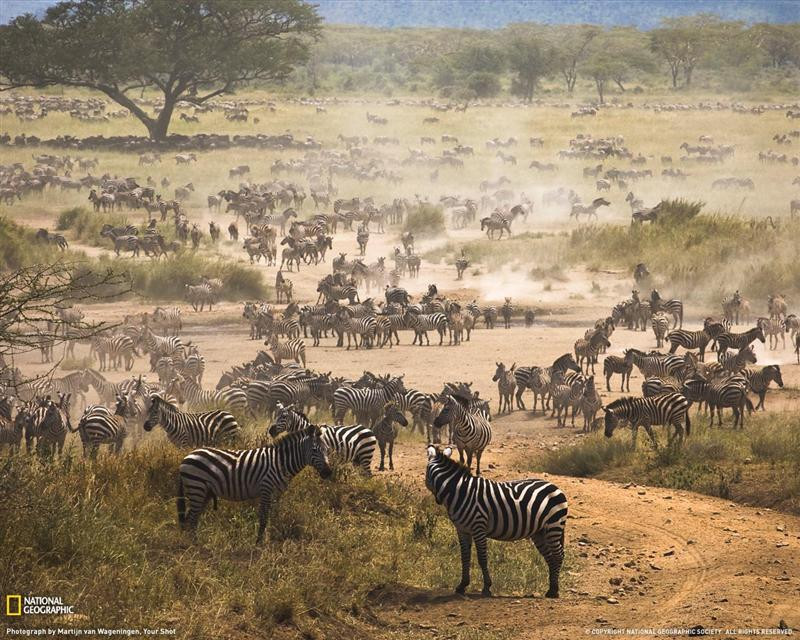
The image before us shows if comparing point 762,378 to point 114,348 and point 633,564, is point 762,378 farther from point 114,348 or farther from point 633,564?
point 114,348

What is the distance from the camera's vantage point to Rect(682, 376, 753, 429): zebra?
18641mm

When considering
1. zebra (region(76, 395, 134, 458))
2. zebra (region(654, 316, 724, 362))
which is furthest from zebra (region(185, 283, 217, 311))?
zebra (region(76, 395, 134, 458))

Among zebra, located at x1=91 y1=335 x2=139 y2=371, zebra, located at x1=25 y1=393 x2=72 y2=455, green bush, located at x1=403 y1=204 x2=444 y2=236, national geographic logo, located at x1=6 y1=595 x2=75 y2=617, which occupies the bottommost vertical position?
zebra, located at x1=91 y1=335 x2=139 y2=371

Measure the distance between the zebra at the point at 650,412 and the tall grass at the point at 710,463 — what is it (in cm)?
25

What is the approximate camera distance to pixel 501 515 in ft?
34.7

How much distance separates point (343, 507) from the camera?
1261 centimetres

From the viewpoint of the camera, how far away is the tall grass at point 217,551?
894 cm

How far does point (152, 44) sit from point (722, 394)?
163ft

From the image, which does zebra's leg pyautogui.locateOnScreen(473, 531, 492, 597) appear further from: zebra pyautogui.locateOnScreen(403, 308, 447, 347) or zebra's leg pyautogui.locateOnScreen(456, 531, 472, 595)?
zebra pyautogui.locateOnScreen(403, 308, 447, 347)

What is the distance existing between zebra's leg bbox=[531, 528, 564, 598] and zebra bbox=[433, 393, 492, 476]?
4.18 metres

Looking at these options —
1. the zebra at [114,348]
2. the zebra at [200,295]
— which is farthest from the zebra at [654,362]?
the zebra at [200,295]

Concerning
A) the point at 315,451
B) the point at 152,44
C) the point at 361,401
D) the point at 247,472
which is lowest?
the point at 361,401

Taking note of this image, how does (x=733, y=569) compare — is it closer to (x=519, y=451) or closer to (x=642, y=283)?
(x=519, y=451)

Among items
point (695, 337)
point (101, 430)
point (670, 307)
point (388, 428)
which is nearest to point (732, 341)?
point (695, 337)
